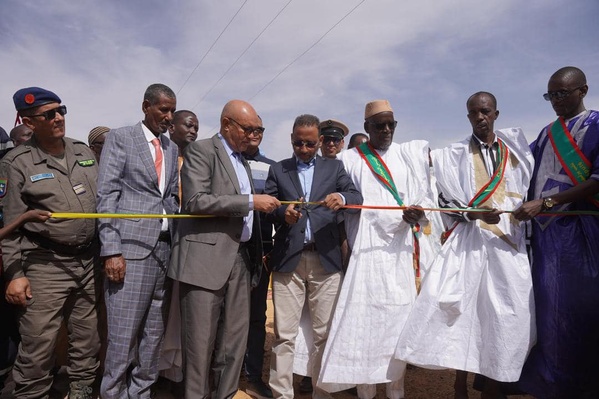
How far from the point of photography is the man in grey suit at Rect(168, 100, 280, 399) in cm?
315

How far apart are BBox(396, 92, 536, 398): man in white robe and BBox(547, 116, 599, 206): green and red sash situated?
0.23 metres

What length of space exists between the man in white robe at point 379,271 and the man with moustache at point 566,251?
3.11 feet

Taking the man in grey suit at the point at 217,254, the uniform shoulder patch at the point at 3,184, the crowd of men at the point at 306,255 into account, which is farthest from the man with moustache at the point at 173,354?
the uniform shoulder patch at the point at 3,184

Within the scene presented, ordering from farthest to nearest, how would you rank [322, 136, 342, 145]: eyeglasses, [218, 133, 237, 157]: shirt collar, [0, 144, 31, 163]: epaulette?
1. [322, 136, 342, 145]: eyeglasses
2. [218, 133, 237, 157]: shirt collar
3. [0, 144, 31, 163]: epaulette

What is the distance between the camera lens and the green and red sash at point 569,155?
11.2 ft

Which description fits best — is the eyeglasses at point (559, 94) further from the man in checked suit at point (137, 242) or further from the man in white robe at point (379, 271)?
the man in checked suit at point (137, 242)

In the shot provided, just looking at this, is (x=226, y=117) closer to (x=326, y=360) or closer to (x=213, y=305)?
(x=213, y=305)

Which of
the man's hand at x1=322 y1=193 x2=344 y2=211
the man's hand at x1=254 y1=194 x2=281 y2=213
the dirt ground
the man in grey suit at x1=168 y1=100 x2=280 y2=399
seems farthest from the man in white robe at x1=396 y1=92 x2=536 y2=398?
the man's hand at x1=254 y1=194 x2=281 y2=213

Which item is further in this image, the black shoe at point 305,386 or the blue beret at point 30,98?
the black shoe at point 305,386

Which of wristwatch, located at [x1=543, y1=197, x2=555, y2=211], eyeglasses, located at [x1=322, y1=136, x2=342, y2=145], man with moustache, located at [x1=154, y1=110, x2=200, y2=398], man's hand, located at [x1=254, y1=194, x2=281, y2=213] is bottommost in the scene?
man with moustache, located at [x1=154, y1=110, x2=200, y2=398]

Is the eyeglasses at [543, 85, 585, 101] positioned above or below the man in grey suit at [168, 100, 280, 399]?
above

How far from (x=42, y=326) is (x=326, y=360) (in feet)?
7.39

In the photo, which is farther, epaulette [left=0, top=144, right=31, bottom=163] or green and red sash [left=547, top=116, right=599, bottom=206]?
green and red sash [left=547, top=116, right=599, bottom=206]

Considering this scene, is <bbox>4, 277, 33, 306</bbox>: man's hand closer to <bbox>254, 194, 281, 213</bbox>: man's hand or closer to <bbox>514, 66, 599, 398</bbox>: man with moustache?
<bbox>254, 194, 281, 213</bbox>: man's hand
